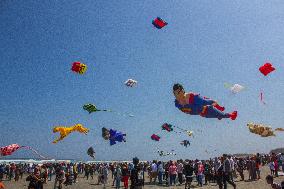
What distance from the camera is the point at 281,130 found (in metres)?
31.4

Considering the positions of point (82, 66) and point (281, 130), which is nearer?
point (82, 66)

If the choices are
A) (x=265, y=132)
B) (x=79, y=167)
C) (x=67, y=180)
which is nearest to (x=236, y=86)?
(x=265, y=132)

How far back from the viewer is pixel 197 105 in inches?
862

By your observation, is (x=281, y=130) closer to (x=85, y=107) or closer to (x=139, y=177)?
(x=85, y=107)

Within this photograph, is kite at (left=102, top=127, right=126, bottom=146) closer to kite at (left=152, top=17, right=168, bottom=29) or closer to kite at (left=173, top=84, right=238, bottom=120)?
kite at (left=173, top=84, right=238, bottom=120)

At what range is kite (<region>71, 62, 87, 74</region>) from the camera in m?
23.5

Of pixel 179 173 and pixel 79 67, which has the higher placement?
pixel 79 67

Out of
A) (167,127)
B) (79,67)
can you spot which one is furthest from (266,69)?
(167,127)

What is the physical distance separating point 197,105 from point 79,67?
28.9ft

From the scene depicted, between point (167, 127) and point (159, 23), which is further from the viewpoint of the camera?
point (167, 127)

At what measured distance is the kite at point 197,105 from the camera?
2159cm

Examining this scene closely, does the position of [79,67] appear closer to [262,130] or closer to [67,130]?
[67,130]

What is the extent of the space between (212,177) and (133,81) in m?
10.1

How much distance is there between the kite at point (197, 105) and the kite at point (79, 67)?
679cm
